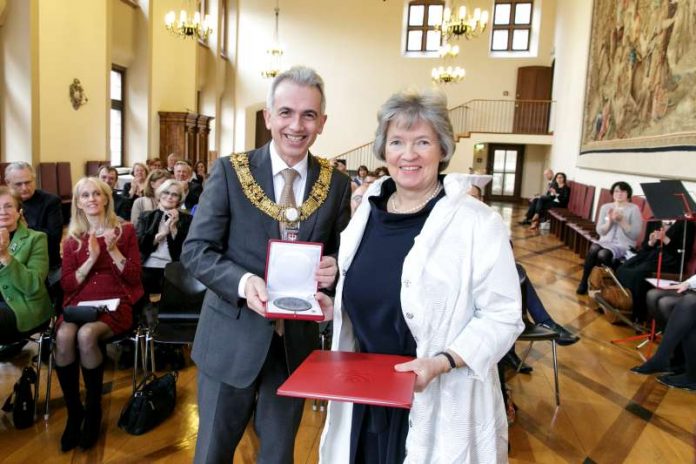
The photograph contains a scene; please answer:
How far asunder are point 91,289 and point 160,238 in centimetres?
115

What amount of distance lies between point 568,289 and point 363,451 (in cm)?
639

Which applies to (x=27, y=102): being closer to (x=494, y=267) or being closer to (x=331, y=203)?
(x=331, y=203)

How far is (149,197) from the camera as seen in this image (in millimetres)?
5695

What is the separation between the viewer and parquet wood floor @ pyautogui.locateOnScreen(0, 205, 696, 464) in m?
2.94

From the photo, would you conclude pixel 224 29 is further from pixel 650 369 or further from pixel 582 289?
pixel 650 369

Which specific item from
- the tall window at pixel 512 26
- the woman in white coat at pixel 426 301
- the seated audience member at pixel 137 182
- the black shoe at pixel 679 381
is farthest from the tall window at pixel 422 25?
the woman in white coat at pixel 426 301

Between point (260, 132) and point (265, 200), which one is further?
point (260, 132)

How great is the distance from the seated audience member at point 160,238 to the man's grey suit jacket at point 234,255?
2.85 meters

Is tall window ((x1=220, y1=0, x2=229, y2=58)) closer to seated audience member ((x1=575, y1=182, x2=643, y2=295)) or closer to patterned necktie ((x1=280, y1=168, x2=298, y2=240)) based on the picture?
seated audience member ((x1=575, y1=182, x2=643, y2=295))

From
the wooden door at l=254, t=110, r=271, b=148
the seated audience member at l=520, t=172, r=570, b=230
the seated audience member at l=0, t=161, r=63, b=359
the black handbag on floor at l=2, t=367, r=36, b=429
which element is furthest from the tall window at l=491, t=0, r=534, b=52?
the black handbag on floor at l=2, t=367, r=36, b=429

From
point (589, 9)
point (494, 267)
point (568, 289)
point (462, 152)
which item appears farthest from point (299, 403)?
point (462, 152)

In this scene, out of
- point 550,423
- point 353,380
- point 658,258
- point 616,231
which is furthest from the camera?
point 616,231

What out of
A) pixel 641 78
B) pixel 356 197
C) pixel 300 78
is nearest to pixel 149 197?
pixel 356 197

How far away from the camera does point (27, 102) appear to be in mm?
9062
